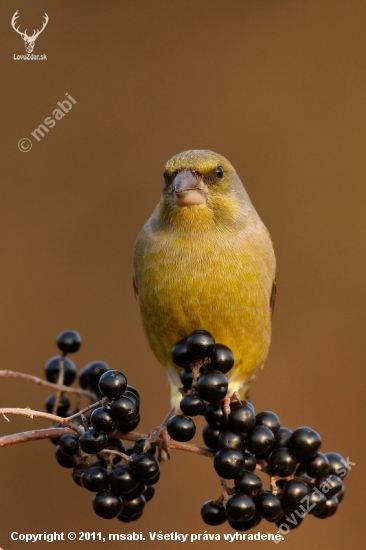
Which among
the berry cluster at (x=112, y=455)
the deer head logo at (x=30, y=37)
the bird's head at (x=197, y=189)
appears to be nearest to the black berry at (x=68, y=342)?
the berry cluster at (x=112, y=455)

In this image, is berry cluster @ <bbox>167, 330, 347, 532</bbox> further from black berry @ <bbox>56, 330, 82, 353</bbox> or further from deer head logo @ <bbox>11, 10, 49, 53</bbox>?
deer head logo @ <bbox>11, 10, 49, 53</bbox>

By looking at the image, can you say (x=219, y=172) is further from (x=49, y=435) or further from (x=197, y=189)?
(x=49, y=435)

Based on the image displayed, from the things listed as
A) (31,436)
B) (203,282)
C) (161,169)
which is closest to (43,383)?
(31,436)

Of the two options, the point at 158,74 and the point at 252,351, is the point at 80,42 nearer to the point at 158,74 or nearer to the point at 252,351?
the point at 158,74

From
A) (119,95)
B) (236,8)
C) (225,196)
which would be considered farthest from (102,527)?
(236,8)

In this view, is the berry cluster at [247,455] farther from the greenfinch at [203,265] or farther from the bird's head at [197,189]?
the bird's head at [197,189]

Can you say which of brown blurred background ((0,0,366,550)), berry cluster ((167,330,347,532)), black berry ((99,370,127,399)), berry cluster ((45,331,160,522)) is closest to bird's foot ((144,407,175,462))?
berry cluster ((45,331,160,522))
